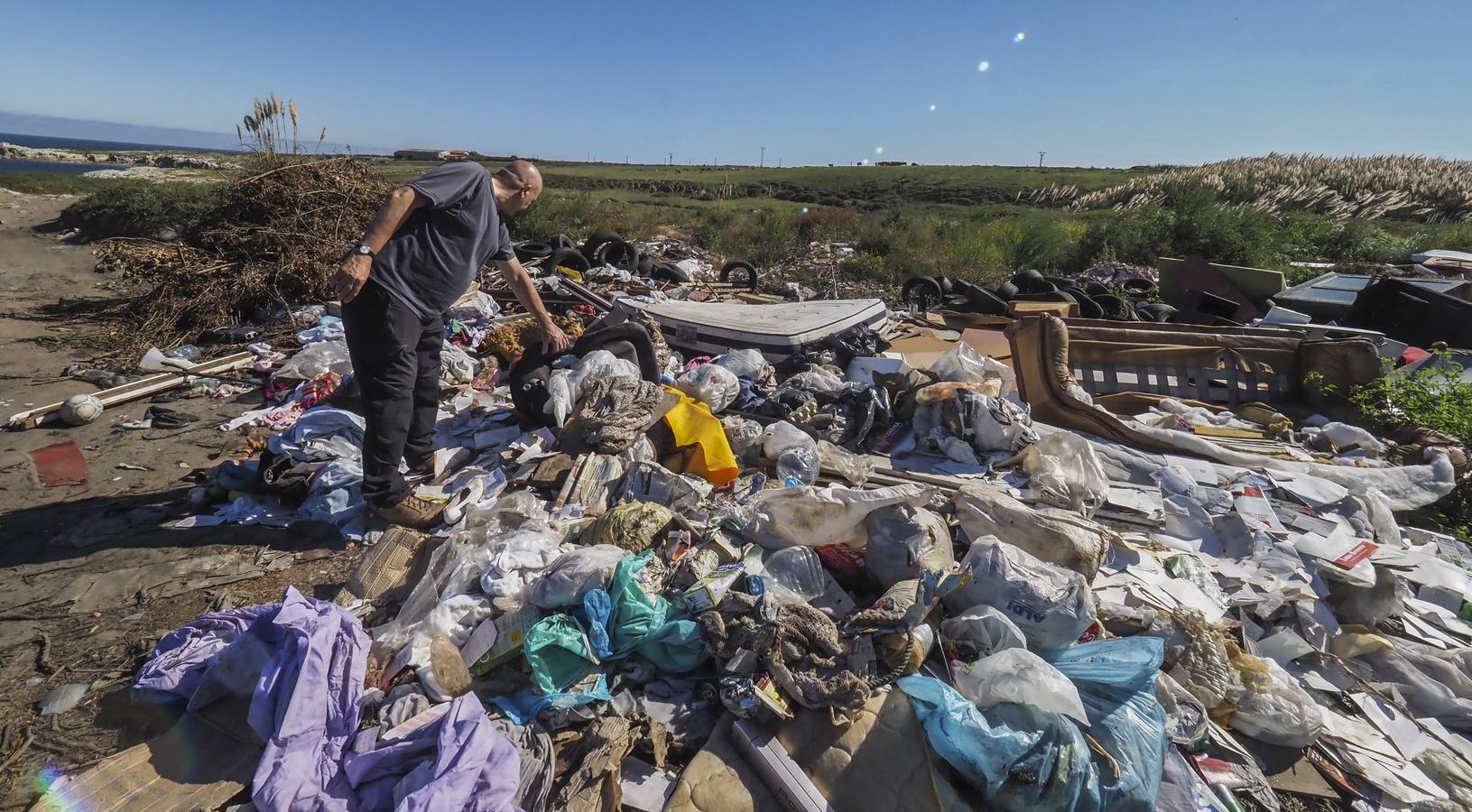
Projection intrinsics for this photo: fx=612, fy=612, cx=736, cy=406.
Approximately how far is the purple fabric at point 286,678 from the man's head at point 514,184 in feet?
6.50

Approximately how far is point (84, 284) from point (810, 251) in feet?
38.2

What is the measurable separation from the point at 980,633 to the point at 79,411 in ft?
19.8

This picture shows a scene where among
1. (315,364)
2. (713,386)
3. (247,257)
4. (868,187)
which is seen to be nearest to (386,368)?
(713,386)

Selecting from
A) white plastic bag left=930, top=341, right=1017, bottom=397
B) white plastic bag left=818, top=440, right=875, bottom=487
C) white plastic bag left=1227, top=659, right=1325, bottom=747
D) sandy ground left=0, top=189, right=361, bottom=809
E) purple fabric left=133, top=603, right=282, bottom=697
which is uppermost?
white plastic bag left=930, top=341, right=1017, bottom=397

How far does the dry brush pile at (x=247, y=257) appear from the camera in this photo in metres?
6.44

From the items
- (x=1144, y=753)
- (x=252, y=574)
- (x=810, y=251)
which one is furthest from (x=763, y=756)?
(x=810, y=251)

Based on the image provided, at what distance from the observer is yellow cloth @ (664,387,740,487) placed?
3.38 metres

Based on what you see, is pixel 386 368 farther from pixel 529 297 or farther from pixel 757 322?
pixel 757 322

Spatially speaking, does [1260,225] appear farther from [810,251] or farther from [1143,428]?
[1143,428]

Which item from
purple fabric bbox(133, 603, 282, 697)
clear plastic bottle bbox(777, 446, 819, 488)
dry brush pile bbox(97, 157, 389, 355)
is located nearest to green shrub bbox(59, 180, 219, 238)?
dry brush pile bbox(97, 157, 389, 355)

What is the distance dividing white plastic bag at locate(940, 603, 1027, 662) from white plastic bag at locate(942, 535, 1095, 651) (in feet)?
0.17

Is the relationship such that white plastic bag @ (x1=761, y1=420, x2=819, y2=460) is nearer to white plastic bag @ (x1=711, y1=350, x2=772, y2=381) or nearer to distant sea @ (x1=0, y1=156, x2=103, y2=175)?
white plastic bag @ (x1=711, y1=350, x2=772, y2=381)

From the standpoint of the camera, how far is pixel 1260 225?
37.3 ft

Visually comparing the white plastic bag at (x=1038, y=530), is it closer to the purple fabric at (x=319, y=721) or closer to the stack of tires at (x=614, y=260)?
the purple fabric at (x=319, y=721)
